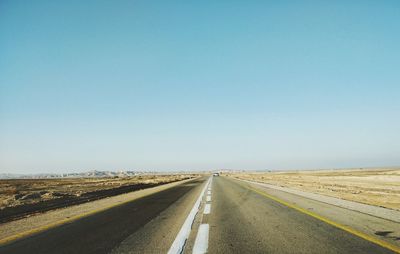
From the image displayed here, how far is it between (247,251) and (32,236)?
17.8 feet

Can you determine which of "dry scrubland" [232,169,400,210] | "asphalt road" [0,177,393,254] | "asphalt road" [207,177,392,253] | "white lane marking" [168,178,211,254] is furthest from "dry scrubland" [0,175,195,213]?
"dry scrubland" [232,169,400,210]

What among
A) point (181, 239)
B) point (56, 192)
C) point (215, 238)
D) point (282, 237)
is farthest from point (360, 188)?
point (56, 192)

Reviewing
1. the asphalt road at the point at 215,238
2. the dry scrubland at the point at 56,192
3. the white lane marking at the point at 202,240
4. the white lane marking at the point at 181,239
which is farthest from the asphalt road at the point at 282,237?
the dry scrubland at the point at 56,192

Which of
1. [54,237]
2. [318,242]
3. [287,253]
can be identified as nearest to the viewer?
[287,253]

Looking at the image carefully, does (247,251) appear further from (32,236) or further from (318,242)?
(32,236)

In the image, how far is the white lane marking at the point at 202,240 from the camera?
5.52 meters

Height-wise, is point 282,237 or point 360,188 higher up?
point 360,188

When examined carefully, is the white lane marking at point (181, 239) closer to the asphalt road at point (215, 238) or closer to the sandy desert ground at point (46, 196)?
the asphalt road at point (215, 238)

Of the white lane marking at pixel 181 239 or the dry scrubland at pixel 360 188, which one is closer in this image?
the white lane marking at pixel 181 239

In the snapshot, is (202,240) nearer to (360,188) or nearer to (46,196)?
(360,188)

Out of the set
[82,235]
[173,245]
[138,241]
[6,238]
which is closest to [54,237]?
[82,235]

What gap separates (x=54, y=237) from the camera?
729 cm

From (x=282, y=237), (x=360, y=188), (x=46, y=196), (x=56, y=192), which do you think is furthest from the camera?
(x=56, y=192)

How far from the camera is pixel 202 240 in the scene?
6.38 metres
